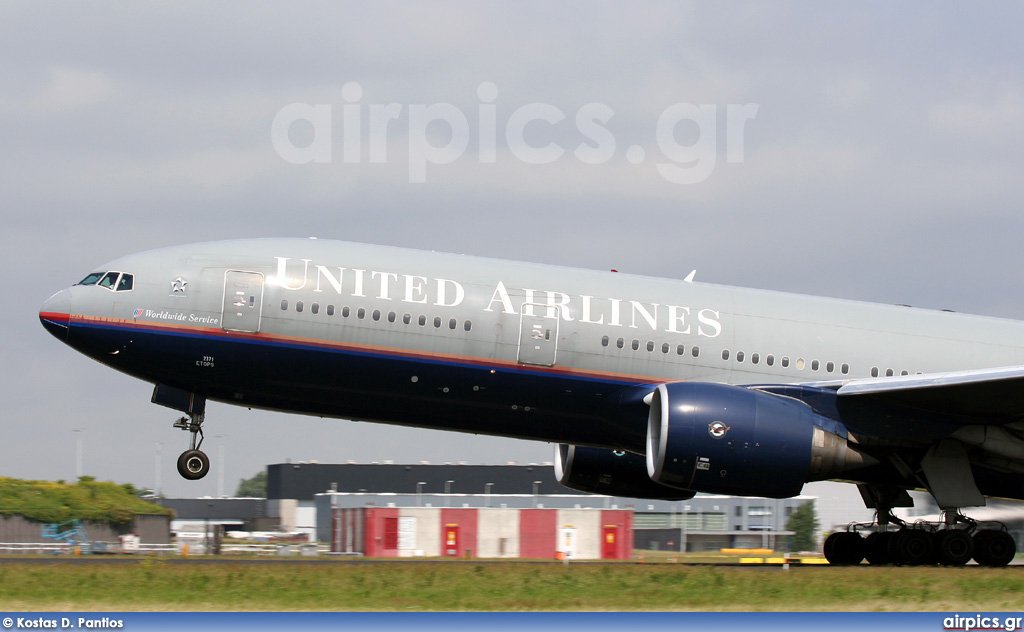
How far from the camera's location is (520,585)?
60.0ft

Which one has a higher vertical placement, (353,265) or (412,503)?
(353,265)

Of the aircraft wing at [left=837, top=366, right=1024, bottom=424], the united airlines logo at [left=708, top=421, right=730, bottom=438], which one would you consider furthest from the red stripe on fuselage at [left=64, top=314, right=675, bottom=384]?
the aircraft wing at [left=837, top=366, right=1024, bottom=424]

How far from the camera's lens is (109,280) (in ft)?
76.3

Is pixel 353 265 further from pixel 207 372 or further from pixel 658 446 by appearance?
pixel 658 446

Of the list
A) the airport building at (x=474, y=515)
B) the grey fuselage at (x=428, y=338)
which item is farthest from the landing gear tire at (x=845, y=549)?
the airport building at (x=474, y=515)

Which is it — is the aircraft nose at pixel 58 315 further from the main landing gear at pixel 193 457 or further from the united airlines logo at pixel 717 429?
A: the united airlines logo at pixel 717 429

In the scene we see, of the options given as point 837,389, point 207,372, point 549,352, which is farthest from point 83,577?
point 837,389

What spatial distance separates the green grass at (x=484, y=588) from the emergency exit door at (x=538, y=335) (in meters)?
4.13

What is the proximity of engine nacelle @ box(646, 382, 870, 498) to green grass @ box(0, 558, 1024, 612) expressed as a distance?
1.61 meters

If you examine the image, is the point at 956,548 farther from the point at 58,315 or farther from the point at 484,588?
the point at 58,315

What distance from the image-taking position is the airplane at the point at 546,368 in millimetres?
22312

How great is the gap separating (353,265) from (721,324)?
7.23 meters

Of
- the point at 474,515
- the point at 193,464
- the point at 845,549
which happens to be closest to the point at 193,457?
the point at 193,464

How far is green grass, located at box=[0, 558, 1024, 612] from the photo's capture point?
16.3m
